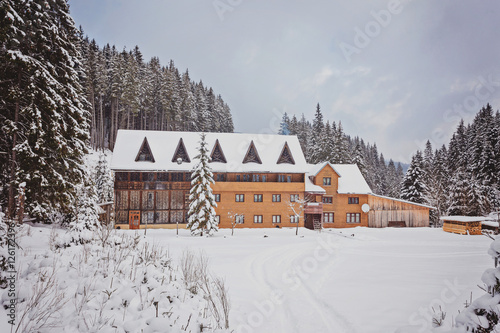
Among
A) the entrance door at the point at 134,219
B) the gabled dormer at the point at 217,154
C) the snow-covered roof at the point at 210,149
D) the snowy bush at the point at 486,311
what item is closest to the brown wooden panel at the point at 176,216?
the entrance door at the point at 134,219

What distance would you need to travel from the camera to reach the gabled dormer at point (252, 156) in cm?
3266

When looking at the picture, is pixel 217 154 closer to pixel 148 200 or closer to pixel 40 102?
pixel 148 200

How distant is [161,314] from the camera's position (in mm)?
5793

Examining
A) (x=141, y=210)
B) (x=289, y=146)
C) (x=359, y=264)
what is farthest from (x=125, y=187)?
(x=359, y=264)

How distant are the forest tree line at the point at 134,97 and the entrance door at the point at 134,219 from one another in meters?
22.9

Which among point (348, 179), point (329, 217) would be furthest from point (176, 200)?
point (348, 179)

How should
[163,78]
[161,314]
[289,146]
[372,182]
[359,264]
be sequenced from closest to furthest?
1. [161,314]
2. [359,264]
3. [289,146]
4. [163,78]
5. [372,182]

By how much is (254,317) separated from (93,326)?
13.9 ft

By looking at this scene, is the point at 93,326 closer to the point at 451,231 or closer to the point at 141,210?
the point at 141,210

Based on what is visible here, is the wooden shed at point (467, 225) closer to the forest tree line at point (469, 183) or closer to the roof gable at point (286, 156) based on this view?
the forest tree line at point (469, 183)

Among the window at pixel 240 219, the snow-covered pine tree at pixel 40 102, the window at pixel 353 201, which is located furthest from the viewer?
the window at pixel 353 201

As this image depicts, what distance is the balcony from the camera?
107 feet

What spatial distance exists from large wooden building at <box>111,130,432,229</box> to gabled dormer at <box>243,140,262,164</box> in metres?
0.13

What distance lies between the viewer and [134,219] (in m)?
29.4
